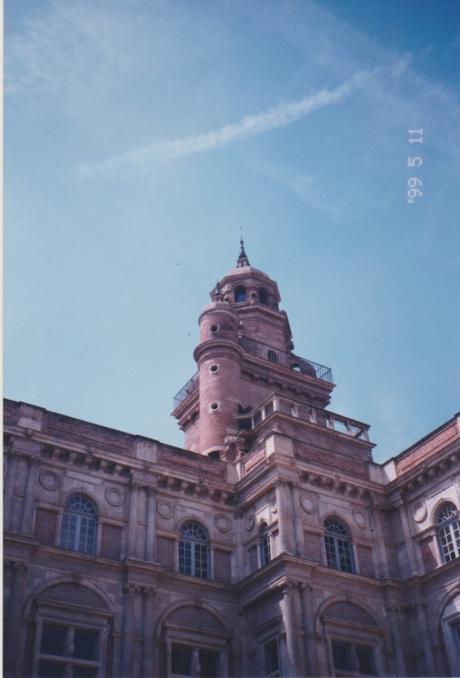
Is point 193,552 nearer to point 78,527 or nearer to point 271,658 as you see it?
point 78,527

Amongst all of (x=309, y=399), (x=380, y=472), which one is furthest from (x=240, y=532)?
(x=309, y=399)

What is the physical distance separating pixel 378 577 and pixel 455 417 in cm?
698

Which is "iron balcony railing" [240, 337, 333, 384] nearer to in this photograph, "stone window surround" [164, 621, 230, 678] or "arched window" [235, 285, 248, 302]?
"arched window" [235, 285, 248, 302]

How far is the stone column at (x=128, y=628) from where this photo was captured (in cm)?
2433

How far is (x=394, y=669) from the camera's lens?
88.5 ft

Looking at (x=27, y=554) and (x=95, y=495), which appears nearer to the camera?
(x=27, y=554)

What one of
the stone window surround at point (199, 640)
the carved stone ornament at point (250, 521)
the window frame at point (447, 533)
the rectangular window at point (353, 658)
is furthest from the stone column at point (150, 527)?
the window frame at point (447, 533)

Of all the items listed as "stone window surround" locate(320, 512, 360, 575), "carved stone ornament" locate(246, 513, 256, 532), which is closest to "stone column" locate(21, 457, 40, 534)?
"carved stone ornament" locate(246, 513, 256, 532)

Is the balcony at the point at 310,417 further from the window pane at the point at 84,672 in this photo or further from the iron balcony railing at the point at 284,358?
the window pane at the point at 84,672

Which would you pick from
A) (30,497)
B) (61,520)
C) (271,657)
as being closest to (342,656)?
(271,657)

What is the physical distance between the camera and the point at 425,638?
27.2 m

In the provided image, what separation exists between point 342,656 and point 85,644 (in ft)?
29.8

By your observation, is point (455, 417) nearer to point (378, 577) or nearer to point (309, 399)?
point (378, 577)

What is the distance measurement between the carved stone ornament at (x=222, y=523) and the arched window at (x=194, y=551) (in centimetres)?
70
